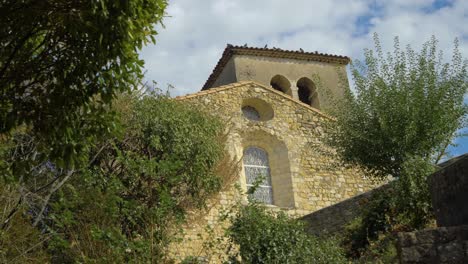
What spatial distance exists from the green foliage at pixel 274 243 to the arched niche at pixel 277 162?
6821mm

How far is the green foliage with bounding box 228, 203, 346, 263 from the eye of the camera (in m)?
8.16

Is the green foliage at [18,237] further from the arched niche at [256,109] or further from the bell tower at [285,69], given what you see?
the bell tower at [285,69]

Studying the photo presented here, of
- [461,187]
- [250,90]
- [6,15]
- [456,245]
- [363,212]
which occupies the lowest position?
[456,245]

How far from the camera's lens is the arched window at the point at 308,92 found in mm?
21366

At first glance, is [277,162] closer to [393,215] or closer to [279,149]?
[279,149]

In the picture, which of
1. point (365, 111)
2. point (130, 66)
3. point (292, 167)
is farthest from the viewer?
point (292, 167)

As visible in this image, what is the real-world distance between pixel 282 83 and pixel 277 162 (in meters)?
5.83

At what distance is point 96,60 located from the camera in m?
5.03

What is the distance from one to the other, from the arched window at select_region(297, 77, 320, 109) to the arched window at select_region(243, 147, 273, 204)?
18.1 feet

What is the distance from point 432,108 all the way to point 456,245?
5.61 m

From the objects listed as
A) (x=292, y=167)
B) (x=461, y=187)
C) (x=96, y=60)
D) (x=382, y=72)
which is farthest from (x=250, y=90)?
(x=96, y=60)

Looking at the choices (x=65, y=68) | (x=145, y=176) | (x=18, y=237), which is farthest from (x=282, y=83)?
(x=65, y=68)

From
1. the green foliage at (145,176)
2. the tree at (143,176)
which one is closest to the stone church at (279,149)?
the tree at (143,176)

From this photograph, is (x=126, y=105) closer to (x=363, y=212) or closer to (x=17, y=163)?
(x=363, y=212)
